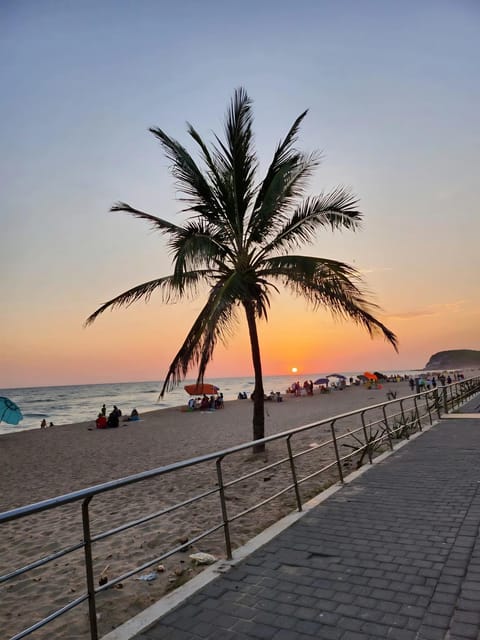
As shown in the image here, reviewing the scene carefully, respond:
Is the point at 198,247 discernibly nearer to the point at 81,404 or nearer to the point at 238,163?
the point at 238,163

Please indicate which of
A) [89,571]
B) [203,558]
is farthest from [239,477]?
[89,571]

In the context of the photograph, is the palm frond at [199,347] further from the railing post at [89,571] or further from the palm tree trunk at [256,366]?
the railing post at [89,571]

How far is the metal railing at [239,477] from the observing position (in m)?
2.58

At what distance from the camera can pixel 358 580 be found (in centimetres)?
336

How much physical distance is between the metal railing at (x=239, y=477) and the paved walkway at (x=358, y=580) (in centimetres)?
42

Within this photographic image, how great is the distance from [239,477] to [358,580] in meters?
6.36

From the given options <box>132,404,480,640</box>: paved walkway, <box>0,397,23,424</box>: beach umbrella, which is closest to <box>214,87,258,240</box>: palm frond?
<box>132,404,480,640</box>: paved walkway

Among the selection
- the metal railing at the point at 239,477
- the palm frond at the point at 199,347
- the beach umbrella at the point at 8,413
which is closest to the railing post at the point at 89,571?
the metal railing at the point at 239,477

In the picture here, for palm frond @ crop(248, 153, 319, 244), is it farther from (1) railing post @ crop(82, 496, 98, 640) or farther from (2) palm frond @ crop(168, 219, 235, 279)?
(1) railing post @ crop(82, 496, 98, 640)

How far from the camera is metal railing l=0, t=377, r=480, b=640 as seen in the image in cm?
258

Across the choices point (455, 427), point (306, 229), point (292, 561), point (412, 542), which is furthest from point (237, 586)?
point (455, 427)

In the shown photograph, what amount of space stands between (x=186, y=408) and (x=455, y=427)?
2569 cm

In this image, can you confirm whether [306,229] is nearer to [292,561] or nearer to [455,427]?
[455,427]

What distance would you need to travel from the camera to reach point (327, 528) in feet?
15.1
